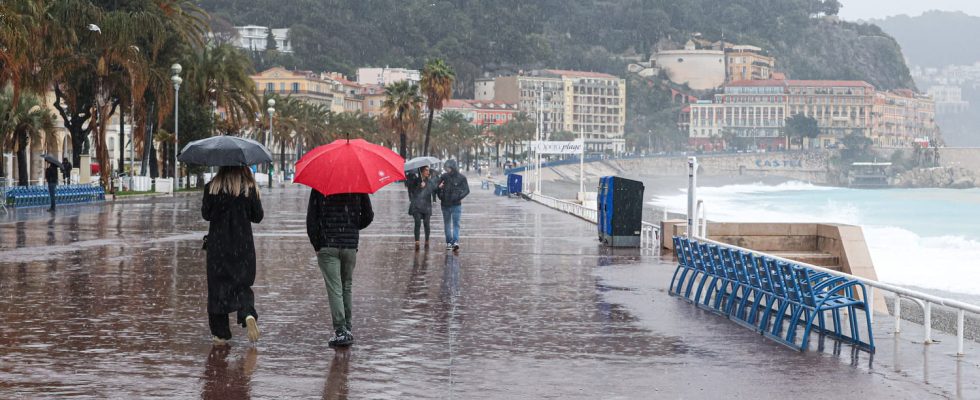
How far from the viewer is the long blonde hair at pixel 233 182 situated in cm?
1023

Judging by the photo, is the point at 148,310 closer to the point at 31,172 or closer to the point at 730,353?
the point at 730,353

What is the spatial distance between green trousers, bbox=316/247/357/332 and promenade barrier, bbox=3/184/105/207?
2996cm

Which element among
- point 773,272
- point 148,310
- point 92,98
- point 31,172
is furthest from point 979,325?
point 31,172

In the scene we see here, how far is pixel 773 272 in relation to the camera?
38.9 ft

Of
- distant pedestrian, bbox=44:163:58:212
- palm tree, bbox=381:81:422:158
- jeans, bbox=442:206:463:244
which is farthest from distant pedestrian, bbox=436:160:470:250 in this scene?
palm tree, bbox=381:81:422:158

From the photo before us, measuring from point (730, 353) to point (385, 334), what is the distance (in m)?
2.87

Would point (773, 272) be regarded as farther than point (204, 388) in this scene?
Yes

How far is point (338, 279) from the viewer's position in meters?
10.6

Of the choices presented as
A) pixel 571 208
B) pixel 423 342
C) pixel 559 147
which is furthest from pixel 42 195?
pixel 423 342

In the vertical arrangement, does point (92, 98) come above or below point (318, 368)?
above

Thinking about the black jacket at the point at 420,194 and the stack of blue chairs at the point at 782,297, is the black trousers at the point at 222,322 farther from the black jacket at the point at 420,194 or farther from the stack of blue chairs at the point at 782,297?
the black jacket at the point at 420,194

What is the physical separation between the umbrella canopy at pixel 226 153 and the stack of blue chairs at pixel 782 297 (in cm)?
450

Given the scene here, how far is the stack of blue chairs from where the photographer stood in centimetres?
1080

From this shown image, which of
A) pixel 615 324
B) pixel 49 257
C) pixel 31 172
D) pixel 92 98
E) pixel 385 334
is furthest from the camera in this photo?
pixel 31 172
